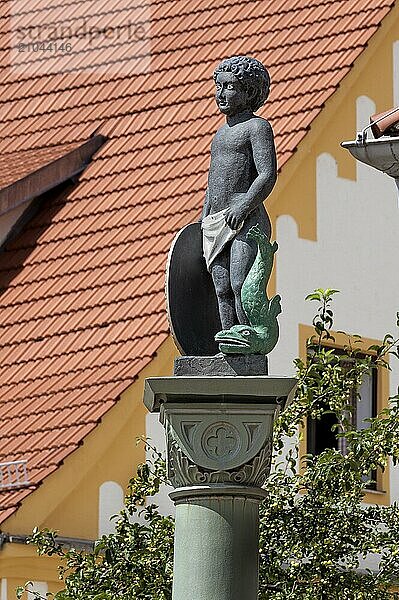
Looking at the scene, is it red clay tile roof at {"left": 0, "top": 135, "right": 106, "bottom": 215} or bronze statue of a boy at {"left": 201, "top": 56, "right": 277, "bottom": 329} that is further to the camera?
red clay tile roof at {"left": 0, "top": 135, "right": 106, "bottom": 215}

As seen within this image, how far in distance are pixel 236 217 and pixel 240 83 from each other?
622mm

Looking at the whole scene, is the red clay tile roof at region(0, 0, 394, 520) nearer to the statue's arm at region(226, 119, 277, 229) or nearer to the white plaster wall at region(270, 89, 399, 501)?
the white plaster wall at region(270, 89, 399, 501)

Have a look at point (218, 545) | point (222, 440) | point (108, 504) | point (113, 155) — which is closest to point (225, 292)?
point (222, 440)

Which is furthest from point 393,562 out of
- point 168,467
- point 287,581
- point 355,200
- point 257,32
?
point 257,32

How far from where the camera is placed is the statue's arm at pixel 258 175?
9.89 m

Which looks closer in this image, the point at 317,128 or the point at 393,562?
the point at 393,562

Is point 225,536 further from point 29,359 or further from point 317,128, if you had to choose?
point 317,128

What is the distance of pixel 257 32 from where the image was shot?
68.6ft

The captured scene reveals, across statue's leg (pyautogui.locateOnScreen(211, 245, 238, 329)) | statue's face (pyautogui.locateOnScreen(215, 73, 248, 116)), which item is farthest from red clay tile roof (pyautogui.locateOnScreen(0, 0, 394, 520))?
statue's face (pyautogui.locateOnScreen(215, 73, 248, 116))

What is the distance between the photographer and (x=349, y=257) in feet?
65.1

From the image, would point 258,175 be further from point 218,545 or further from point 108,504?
point 108,504

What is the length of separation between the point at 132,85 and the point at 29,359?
3.78 meters

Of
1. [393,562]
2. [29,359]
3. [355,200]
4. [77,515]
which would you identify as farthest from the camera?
[355,200]

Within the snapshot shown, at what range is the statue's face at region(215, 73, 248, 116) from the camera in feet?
33.1
